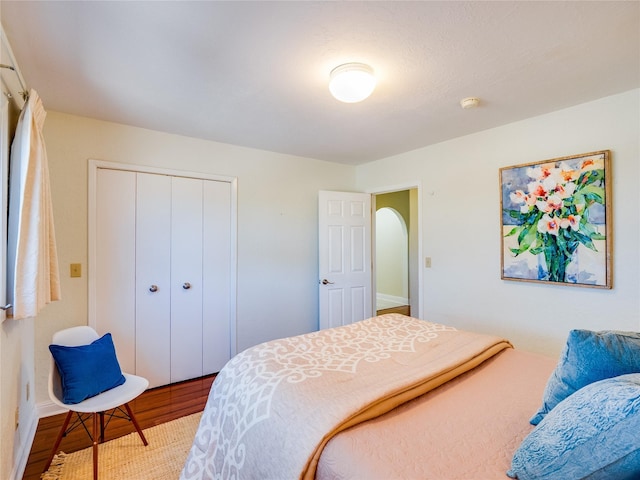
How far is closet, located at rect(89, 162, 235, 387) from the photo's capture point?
2680 millimetres

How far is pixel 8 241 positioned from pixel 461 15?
8.25ft

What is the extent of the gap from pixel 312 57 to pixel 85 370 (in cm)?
225

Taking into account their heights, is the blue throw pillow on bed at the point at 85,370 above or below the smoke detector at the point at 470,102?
below

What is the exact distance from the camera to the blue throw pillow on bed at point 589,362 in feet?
3.36

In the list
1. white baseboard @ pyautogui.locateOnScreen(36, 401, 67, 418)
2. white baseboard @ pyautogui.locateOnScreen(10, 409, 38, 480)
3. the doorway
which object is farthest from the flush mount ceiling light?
the doorway

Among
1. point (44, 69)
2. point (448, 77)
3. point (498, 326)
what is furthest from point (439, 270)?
point (44, 69)

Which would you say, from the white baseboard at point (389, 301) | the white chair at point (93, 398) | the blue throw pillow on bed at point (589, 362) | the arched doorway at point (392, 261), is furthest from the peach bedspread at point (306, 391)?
the white baseboard at point (389, 301)

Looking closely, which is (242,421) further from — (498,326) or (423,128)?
(423,128)

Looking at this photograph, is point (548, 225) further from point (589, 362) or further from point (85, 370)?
point (85, 370)

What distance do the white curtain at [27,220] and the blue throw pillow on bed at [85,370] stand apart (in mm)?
375

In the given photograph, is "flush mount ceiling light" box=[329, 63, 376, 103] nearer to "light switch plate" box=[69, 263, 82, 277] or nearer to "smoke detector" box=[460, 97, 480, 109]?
"smoke detector" box=[460, 97, 480, 109]

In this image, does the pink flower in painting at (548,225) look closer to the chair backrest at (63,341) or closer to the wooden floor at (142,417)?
the wooden floor at (142,417)

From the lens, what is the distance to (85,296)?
101 inches

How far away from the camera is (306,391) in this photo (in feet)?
4.17
